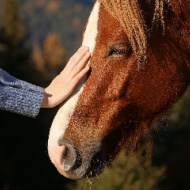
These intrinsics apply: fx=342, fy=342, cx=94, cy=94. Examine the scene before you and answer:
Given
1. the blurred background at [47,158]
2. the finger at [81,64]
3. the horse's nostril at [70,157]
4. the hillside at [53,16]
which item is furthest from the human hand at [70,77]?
the hillside at [53,16]

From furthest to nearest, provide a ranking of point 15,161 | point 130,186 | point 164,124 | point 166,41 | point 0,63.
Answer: point 0,63
point 15,161
point 130,186
point 164,124
point 166,41

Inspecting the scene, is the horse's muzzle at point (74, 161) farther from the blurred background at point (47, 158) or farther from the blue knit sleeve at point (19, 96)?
the blurred background at point (47, 158)

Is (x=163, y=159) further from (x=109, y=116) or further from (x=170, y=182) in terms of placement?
(x=109, y=116)

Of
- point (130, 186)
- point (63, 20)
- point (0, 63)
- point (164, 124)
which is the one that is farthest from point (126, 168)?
point (63, 20)

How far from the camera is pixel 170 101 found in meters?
1.69

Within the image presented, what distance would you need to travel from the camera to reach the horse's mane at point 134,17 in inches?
57.4

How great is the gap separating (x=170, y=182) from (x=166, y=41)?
8.24m

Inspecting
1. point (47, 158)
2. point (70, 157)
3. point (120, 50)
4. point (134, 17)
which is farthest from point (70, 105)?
point (47, 158)

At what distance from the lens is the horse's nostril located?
1.48 metres

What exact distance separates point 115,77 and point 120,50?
121 millimetres

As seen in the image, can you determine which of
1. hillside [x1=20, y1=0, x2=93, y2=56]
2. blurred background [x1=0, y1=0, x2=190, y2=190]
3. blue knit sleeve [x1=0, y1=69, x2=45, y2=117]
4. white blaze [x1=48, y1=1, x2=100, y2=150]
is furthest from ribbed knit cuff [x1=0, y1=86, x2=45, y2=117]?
hillside [x1=20, y1=0, x2=93, y2=56]

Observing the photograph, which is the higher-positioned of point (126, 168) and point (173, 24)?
point (173, 24)

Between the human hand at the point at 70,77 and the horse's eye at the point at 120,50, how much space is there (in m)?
0.10

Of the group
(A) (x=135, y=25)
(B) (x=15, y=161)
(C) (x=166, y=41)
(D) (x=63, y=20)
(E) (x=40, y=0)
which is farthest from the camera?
(E) (x=40, y=0)
